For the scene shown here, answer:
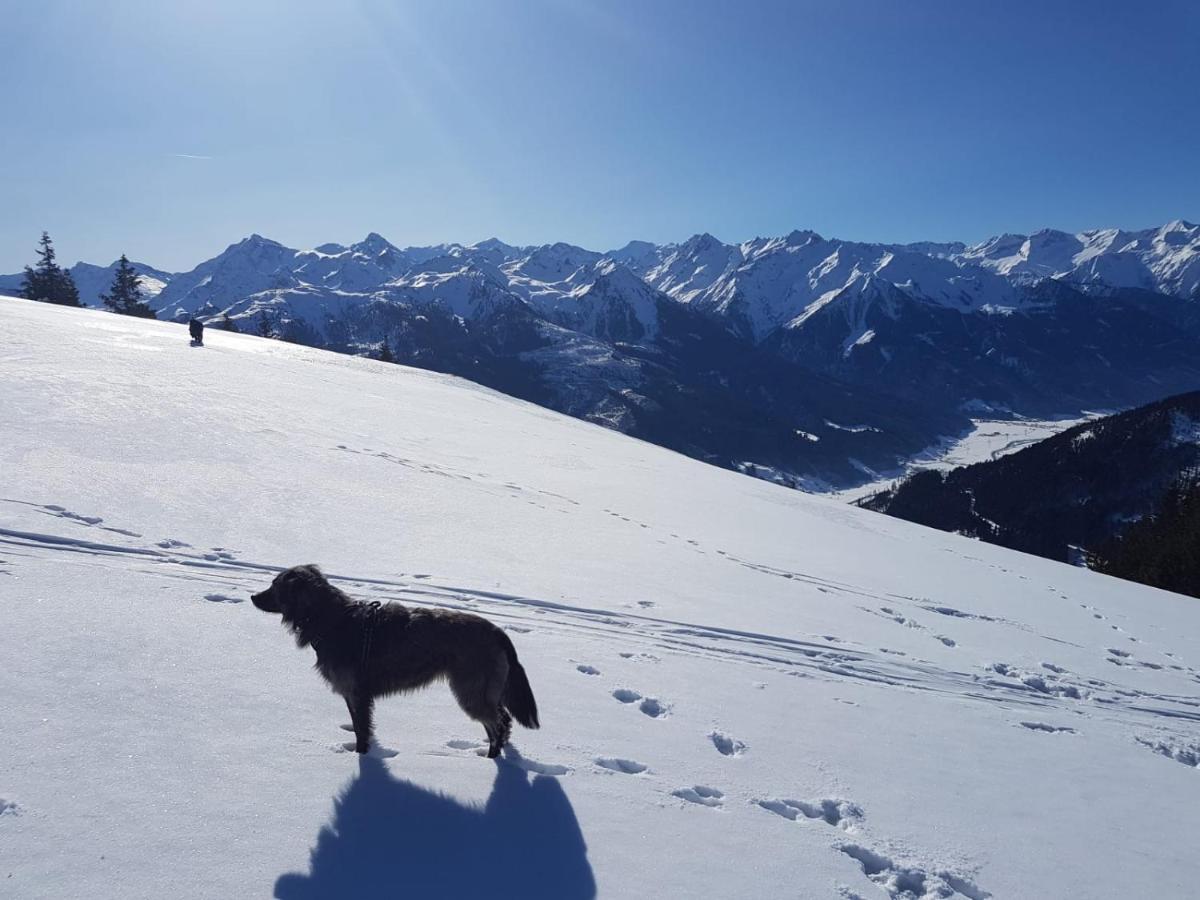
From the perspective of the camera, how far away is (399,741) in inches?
215

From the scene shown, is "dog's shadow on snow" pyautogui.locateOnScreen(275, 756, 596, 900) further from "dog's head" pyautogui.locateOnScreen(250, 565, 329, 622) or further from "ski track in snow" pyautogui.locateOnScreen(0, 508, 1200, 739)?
"ski track in snow" pyautogui.locateOnScreen(0, 508, 1200, 739)

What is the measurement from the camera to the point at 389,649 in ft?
17.0

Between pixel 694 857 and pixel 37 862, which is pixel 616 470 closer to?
pixel 694 857

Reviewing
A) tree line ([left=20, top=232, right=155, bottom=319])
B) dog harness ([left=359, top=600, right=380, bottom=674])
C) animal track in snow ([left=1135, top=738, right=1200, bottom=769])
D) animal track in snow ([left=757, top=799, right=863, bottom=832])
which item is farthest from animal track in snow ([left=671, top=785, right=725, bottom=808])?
tree line ([left=20, top=232, right=155, bottom=319])

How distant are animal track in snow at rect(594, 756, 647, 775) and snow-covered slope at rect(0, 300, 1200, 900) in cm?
4

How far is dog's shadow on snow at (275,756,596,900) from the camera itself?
4.00m

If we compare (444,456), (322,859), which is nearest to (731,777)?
(322,859)

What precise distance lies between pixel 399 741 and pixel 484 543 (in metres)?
6.04

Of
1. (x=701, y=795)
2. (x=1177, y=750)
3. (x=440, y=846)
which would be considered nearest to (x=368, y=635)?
(x=440, y=846)

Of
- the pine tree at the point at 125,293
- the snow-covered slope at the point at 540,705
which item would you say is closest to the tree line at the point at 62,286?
the pine tree at the point at 125,293

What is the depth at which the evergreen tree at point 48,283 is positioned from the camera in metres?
64.0

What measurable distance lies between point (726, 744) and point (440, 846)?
3.14 meters

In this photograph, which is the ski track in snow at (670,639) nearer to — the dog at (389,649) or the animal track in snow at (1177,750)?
the animal track in snow at (1177,750)

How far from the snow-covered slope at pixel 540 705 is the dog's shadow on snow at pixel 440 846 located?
2 centimetres
